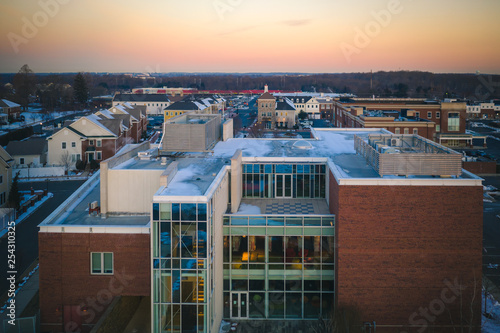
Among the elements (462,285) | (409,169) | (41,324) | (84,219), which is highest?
(409,169)

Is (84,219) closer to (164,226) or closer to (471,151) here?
(164,226)

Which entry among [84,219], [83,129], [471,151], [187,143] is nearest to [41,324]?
[84,219]

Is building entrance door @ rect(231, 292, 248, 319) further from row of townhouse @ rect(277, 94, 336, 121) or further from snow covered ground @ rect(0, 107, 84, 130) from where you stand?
row of townhouse @ rect(277, 94, 336, 121)

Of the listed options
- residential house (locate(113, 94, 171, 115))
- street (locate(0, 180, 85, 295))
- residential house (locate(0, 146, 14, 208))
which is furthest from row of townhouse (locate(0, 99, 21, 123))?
residential house (locate(0, 146, 14, 208))

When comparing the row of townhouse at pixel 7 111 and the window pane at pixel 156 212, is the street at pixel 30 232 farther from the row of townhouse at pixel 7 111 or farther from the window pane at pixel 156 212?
the row of townhouse at pixel 7 111

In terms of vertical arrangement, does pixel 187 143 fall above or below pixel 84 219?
above

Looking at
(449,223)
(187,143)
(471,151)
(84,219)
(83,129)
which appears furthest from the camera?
(471,151)

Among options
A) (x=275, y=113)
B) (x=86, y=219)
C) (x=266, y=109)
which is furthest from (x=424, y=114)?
(x=86, y=219)
